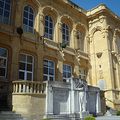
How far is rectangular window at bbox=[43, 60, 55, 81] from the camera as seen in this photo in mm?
20619

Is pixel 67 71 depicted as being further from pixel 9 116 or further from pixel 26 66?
pixel 9 116

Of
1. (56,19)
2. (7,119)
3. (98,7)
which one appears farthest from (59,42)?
(7,119)

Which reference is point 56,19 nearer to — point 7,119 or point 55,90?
point 55,90

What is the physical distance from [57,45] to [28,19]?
149 inches

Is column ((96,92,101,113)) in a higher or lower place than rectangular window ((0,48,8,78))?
lower

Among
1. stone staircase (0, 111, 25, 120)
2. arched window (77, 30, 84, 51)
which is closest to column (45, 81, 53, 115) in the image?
stone staircase (0, 111, 25, 120)

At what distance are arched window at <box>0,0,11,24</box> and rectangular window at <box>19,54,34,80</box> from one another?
3.25 metres

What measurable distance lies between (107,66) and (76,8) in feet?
24.8

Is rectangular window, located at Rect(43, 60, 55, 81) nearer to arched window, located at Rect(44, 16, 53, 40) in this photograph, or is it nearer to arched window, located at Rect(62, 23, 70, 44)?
arched window, located at Rect(44, 16, 53, 40)

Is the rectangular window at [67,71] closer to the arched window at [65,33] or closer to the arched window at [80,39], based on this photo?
the arched window at [65,33]

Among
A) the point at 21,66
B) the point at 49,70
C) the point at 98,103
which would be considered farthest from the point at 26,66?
the point at 98,103

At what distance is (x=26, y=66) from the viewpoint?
19078 mm

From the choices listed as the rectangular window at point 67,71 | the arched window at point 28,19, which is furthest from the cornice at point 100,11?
the arched window at point 28,19

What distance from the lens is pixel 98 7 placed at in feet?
85.6
